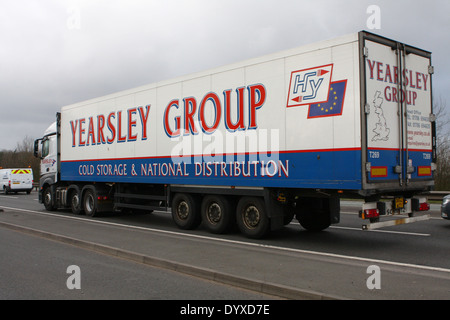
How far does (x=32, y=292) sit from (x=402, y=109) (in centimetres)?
708

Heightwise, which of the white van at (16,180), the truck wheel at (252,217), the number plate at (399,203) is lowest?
the truck wheel at (252,217)

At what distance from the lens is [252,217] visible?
937 centimetres

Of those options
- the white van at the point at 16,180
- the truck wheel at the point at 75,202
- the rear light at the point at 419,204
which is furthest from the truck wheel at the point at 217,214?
the white van at the point at 16,180

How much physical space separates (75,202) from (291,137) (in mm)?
9975

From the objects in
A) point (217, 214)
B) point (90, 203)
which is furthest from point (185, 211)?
point (90, 203)

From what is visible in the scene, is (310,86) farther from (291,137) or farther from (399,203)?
(399,203)

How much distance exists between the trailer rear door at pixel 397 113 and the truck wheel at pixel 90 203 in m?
9.67

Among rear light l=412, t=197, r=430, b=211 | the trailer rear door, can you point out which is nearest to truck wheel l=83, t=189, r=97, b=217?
the trailer rear door

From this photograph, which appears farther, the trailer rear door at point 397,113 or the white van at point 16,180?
the white van at point 16,180

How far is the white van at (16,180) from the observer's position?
3294cm

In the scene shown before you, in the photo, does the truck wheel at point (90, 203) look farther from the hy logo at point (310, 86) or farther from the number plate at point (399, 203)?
the number plate at point (399, 203)

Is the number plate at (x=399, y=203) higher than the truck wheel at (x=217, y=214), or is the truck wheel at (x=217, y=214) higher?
the number plate at (x=399, y=203)

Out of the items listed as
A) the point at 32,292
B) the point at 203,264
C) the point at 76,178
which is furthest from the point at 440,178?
the point at 32,292

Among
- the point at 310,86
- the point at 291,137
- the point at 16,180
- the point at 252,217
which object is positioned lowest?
the point at 252,217
